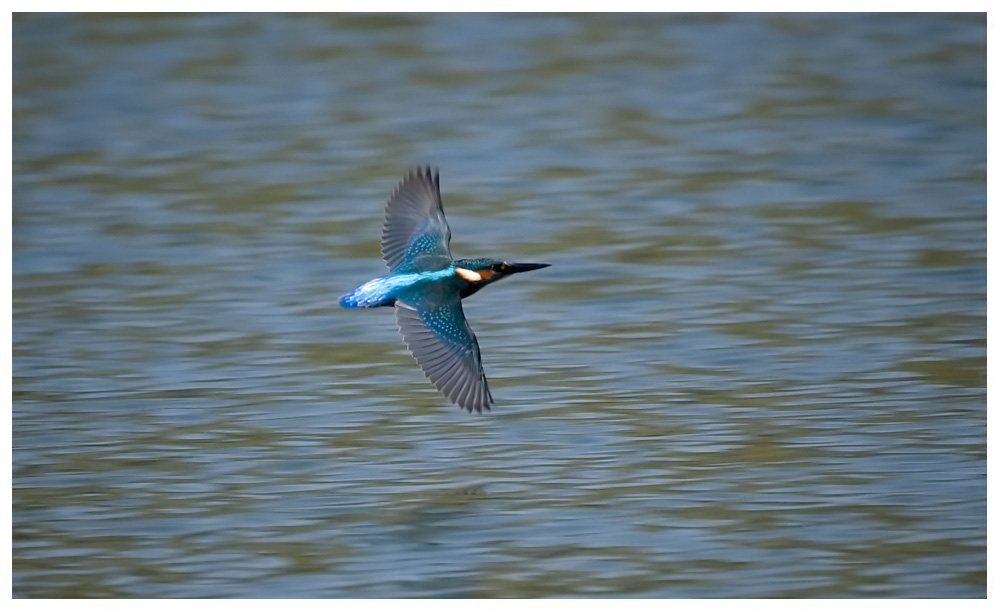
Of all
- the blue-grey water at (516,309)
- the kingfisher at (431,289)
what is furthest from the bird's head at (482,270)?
the blue-grey water at (516,309)

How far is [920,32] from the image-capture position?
8875 mm

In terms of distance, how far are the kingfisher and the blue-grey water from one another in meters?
0.31

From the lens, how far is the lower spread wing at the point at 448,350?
5.05m

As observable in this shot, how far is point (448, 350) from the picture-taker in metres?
5.12

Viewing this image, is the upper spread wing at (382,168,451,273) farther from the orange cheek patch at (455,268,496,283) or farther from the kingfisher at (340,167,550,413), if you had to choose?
the orange cheek patch at (455,268,496,283)

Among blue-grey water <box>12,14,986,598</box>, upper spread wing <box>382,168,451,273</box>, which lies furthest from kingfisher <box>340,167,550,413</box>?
blue-grey water <box>12,14,986,598</box>

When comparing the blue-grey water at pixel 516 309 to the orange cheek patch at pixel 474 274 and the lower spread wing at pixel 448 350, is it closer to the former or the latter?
the lower spread wing at pixel 448 350

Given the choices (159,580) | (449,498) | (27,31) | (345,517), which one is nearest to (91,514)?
(159,580)

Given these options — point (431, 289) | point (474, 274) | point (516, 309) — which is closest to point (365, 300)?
point (431, 289)

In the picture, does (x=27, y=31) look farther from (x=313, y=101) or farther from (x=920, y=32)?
(x=920, y=32)

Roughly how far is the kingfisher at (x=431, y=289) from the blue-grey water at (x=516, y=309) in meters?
0.31

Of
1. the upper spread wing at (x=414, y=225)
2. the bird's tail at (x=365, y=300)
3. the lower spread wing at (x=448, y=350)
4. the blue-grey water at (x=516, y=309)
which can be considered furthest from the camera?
the upper spread wing at (x=414, y=225)

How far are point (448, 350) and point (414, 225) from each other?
0.67m

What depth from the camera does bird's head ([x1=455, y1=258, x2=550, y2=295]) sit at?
5.36m
